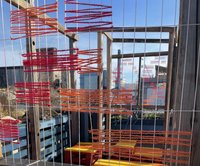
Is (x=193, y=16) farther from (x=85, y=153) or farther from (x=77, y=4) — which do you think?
(x=85, y=153)

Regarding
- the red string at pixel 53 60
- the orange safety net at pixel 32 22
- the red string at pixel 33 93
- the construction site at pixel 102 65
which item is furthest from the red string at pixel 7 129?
the orange safety net at pixel 32 22

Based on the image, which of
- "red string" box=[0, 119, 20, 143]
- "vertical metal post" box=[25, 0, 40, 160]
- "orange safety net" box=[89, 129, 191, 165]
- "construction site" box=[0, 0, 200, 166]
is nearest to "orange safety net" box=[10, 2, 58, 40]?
"construction site" box=[0, 0, 200, 166]

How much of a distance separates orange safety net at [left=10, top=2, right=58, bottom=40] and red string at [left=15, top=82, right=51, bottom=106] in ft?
0.97

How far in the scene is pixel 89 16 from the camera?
→ 100cm

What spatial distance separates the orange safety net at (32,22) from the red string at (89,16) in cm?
12

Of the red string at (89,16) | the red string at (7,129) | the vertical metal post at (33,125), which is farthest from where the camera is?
the vertical metal post at (33,125)

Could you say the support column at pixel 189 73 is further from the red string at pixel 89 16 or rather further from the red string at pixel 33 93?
the red string at pixel 33 93

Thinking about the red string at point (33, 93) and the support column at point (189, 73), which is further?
the red string at point (33, 93)

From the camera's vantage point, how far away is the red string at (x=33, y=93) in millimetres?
1156

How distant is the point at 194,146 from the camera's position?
858mm

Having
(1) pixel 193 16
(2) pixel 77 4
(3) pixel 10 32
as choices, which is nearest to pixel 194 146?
(1) pixel 193 16

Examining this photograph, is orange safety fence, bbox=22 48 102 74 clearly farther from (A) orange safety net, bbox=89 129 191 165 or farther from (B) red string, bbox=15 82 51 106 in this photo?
(A) orange safety net, bbox=89 129 191 165

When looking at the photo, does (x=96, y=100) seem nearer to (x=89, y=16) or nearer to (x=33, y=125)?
(x=89, y=16)

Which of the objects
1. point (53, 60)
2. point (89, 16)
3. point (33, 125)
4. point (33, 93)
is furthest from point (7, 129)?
point (89, 16)
